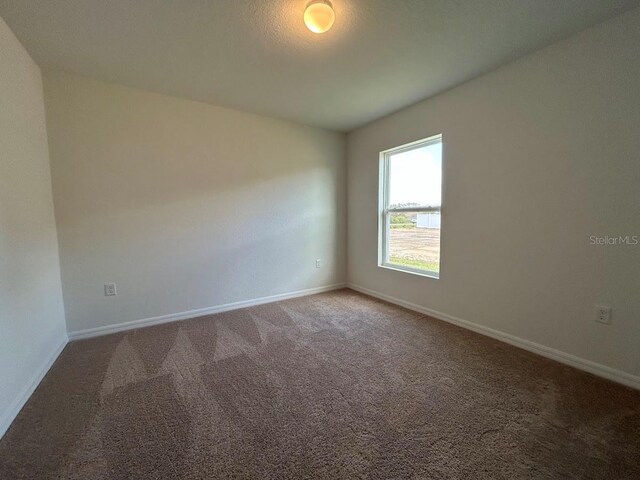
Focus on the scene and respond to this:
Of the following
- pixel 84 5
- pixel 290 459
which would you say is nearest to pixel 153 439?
pixel 290 459

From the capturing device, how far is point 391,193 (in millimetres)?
3527

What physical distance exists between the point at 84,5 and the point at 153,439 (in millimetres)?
2497

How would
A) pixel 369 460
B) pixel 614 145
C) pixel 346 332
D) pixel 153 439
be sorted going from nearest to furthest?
pixel 369 460 → pixel 153 439 → pixel 614 145 → pixel 346 332

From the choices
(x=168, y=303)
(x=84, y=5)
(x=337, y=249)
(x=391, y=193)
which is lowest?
(x=168, y=303)

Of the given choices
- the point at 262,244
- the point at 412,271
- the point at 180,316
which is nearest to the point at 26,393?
the point at 180,316

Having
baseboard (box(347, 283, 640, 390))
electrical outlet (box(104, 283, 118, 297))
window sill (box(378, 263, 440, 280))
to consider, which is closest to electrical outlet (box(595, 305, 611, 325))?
baseboard (box(347, 283, 640, 390))

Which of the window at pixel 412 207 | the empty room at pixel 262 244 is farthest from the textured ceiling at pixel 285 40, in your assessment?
the window at pixel 412 207

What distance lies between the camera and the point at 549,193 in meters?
2.02

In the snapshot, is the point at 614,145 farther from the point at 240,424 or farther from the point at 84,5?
the point at 84,5

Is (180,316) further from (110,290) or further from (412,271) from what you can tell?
(412,271)

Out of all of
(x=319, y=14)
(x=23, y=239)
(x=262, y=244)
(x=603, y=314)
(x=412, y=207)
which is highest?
(x=319, y=14)

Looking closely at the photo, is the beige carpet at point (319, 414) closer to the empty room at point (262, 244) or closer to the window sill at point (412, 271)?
the empty room at point (262, 244)

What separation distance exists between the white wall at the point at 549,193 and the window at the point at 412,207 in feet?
0.57

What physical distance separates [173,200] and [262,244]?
3.68ft
